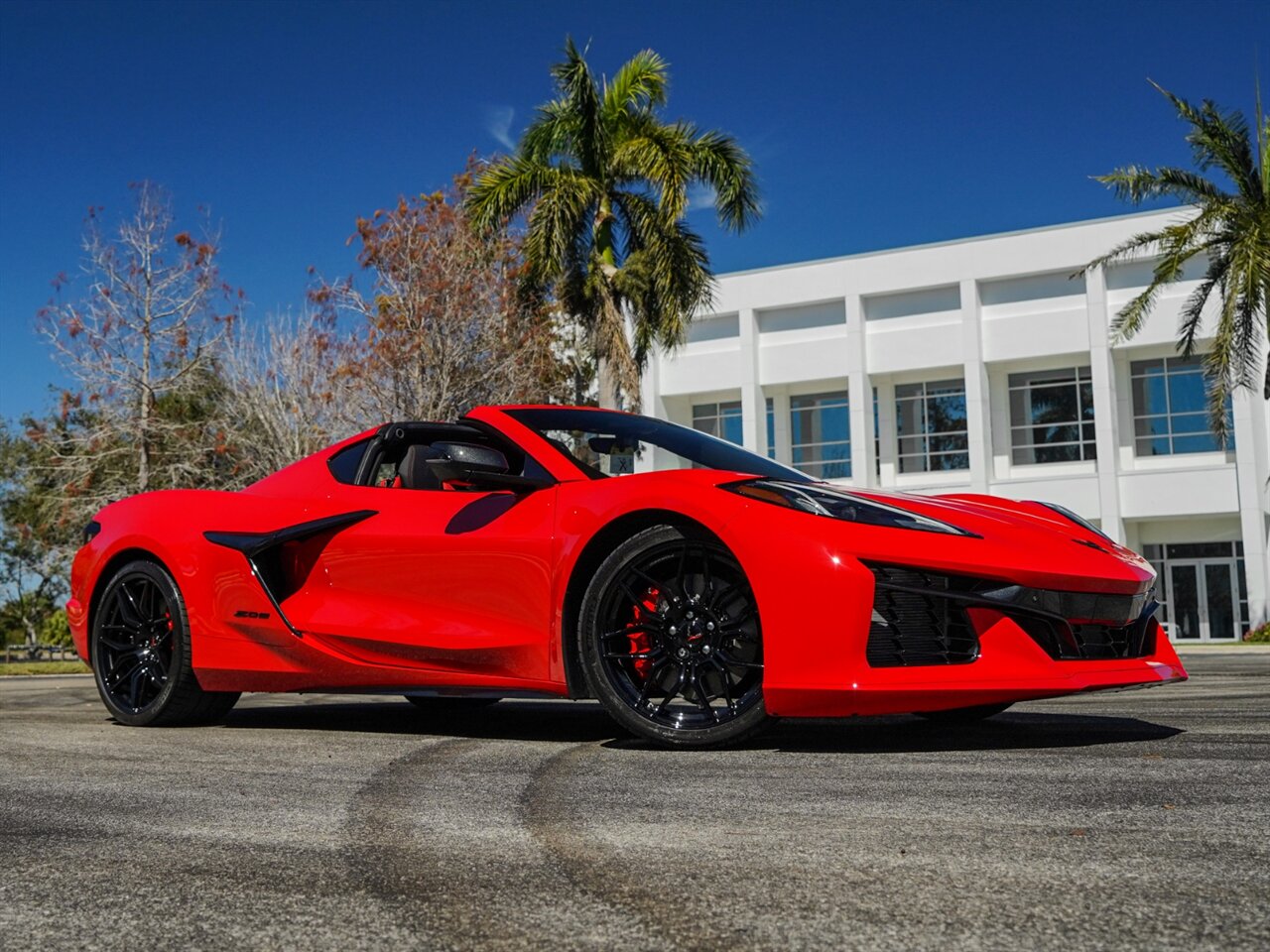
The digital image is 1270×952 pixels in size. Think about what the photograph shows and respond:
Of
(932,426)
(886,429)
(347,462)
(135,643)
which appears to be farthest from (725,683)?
(886,429)

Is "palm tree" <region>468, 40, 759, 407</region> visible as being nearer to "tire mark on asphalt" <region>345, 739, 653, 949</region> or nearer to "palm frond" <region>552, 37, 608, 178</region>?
"palm frond" <region>552, 37, 608, 178</region>

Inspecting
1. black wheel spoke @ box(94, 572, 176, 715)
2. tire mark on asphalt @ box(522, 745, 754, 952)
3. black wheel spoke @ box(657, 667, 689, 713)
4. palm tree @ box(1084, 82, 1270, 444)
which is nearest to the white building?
palm tree @ box(1084, 82, 1270, 444)

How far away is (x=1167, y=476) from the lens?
35.1 m

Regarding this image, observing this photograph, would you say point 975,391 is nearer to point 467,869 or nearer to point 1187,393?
point 1187,393

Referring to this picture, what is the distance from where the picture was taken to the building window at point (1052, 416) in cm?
3691

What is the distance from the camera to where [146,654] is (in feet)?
19.5

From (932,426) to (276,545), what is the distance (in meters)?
34.8

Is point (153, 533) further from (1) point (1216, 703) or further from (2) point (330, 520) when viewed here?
(1) point (1216, 703)

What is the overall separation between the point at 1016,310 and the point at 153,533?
110 ft

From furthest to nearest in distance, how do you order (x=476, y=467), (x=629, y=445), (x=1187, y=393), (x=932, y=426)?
(x=932, y=426)
(x=1187, y=393)
(x=629, y=445)
(x=476, y=467)

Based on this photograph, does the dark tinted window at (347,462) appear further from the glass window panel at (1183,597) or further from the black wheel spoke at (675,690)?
the glass window panel at (1183,597)

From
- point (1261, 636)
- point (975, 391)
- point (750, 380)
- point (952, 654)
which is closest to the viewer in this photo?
point (952, 654)

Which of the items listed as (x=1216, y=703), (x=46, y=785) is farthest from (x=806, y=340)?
(x=46, y=785)

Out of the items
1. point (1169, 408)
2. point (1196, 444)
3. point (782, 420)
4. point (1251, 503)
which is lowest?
point (1251, 503)
